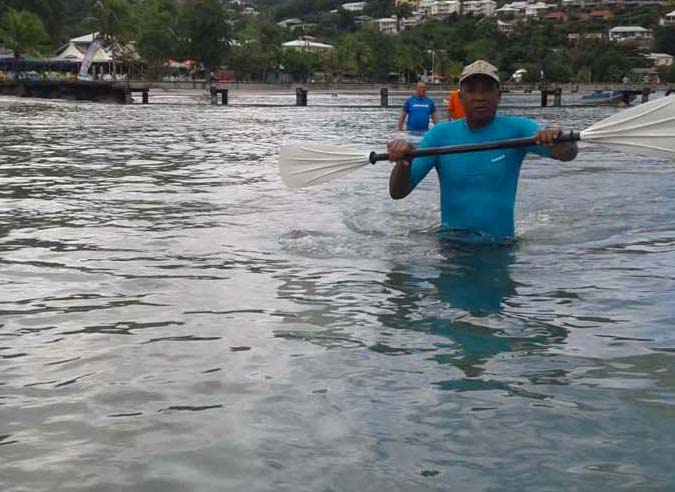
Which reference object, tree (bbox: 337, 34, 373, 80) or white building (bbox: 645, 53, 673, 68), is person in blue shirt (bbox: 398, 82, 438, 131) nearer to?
tree (bbox: 337, 34, 373, 80)

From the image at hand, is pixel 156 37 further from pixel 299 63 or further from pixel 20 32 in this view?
pixel 20 32

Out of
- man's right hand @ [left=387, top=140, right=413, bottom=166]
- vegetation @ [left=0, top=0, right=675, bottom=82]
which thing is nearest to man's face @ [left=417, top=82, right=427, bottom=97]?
man's right hand @ [left=387, top=140, right=413, bottom=166]

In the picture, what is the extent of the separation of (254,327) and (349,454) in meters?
2.02

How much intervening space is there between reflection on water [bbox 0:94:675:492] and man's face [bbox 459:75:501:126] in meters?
1.09

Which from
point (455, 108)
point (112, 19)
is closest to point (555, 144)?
point (455, 108)

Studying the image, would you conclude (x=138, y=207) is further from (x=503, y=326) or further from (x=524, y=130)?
(x=503, y=326)

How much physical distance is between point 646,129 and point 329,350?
4024 millimetres

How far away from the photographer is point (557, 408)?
4.16m

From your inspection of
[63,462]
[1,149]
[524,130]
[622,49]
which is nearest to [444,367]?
[63,462]

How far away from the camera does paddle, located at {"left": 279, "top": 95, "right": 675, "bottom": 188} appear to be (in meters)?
7.15

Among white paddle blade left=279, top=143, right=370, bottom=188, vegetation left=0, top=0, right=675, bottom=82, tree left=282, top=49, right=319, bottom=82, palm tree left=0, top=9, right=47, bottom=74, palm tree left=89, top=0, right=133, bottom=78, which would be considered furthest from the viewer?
tree left=282, top=49, right=319, bottom=82

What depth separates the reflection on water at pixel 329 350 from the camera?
11.9 feet

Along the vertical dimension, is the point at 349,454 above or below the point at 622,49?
below

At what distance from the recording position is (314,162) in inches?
340
